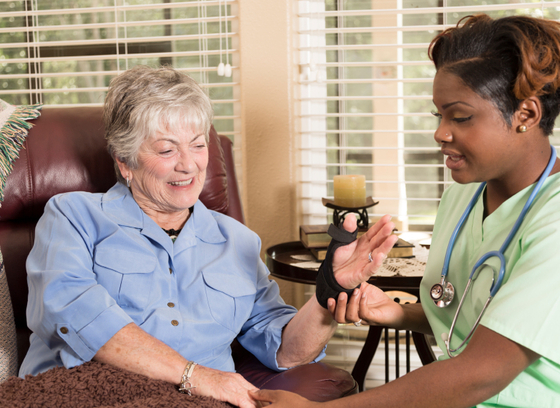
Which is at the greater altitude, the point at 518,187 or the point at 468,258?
the point at 518,187

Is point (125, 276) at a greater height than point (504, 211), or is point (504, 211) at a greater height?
point (504, 211)

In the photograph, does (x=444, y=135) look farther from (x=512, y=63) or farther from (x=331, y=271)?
(x=331, y=271)

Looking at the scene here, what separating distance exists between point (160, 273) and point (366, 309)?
522mm

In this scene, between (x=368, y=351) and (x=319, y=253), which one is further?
(x=368, y=351)

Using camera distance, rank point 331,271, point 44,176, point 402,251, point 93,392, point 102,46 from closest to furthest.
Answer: point 93,392 < point 331,271 < point 44,176 < point 402,251 < point 102,46

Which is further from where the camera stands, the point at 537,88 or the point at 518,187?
the point at 518,187

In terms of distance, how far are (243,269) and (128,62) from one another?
1.40 m

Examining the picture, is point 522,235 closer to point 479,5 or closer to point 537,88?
point 537,88

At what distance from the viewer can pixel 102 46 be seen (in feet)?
7.84

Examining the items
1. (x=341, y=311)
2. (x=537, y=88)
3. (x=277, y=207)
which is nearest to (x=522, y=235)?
(x=537, y=88)

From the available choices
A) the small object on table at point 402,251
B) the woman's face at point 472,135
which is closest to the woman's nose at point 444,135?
the woman's face at point 472,135

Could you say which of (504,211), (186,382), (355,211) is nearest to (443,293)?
(504,211)

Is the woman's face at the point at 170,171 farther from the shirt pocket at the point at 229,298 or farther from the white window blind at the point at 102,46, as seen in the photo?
the white window blind at the point at 102,46

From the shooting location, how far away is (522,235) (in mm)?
920
